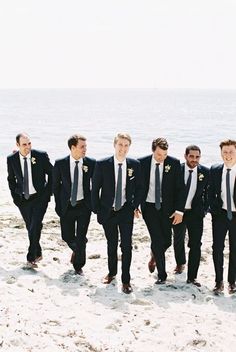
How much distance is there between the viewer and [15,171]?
784 cm

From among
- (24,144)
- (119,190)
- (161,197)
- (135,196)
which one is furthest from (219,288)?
(24,144)

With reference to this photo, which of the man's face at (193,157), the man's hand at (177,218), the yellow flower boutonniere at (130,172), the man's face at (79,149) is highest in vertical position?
the man's face at (79,149)

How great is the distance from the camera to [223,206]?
6828 millimetres

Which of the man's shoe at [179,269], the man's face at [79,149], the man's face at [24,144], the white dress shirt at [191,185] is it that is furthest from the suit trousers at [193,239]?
the man's face at [24,144]

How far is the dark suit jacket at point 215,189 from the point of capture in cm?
679

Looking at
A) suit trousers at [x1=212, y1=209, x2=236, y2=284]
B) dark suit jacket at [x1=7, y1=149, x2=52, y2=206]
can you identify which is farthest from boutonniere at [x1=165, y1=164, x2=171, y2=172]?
dark suit jacket at [x1=7, y1=149, x2=52, y2=206]

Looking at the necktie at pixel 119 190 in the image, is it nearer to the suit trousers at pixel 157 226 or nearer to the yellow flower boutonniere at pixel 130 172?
the yellow flower boutonniere at pixel 130 172

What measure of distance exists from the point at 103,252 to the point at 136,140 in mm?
32459

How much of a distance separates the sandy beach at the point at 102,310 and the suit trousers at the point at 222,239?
1.25 ft

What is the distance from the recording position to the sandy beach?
17.3 ft

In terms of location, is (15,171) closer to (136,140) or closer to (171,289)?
(171,289)

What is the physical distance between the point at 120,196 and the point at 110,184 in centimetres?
24

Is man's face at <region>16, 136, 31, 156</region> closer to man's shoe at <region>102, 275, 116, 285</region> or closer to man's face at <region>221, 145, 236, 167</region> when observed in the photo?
man's shoe at <region>102, 275, 116, 285</region>

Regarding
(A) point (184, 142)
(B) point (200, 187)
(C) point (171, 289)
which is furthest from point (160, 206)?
(A) point (184, 142)
